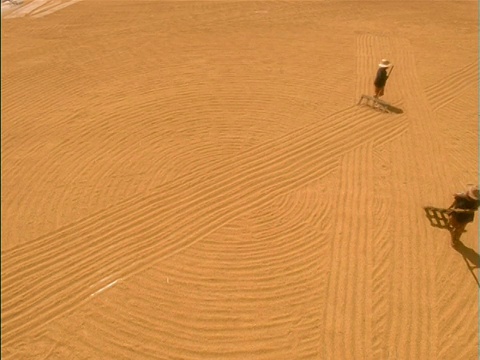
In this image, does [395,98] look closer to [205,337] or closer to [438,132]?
[438,132]

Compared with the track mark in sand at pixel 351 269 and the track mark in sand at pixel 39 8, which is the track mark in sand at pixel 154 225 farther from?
the track mark in sand at pixel 39 8

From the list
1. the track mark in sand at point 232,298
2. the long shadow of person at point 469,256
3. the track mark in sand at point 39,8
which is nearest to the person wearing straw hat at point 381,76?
the track mark in sand at point 232,298

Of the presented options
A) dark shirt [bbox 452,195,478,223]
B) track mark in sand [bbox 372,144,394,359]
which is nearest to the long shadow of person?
dark shirt [bbox 452,195,478,223]

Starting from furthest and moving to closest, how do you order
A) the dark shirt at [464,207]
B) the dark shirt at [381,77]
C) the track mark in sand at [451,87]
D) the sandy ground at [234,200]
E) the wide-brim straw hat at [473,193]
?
the track mark in sand at [451,87] < the dark shirt at [381,77] < the dark shirt at [464,207] < the wide-brim straw hat at [473,193] < the sandy ground at [234,200]

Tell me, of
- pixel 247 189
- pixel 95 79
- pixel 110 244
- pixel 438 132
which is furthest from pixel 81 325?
pixel 438 132

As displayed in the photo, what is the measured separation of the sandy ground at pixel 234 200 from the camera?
528cm

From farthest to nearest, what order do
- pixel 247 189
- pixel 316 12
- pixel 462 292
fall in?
pixel 316 12
pixel 247 189
pixel 462 292

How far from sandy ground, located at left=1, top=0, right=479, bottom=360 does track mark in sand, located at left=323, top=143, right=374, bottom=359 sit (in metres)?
0.02

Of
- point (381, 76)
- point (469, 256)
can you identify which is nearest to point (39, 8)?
point (381, 76)

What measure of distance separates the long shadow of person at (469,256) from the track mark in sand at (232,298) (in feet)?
7.15

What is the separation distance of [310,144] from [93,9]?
38.7ft

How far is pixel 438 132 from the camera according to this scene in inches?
344

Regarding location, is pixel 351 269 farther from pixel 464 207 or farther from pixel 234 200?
pixel 234 200

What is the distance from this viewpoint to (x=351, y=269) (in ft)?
19.5
